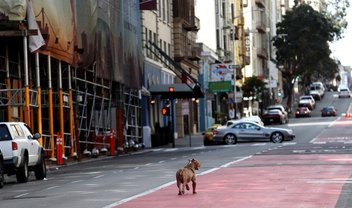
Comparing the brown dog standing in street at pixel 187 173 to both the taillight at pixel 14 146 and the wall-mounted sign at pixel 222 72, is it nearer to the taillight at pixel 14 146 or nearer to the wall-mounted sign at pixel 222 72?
the taillight at pixel 14 146

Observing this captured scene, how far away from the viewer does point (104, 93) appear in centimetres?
4938

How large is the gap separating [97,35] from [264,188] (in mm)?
26183

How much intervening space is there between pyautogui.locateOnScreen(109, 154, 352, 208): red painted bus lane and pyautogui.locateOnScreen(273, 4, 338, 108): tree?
8199 centimetres

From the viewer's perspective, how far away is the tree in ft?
365

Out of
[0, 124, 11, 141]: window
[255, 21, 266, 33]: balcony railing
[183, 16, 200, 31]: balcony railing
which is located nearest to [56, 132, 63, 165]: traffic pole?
[0, 124, 11, 141]: window

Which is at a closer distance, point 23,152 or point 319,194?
point 319,194

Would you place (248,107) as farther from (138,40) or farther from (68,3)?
(68,3)

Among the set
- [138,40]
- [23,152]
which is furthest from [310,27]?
→ [23,152]

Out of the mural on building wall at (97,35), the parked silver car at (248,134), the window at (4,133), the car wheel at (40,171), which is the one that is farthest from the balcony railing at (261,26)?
the window at (4,133)

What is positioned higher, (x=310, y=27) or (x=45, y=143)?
(x=310, y=27)

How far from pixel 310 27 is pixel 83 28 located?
239ft

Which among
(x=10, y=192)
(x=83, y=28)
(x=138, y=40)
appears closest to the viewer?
(x=10, y=192)

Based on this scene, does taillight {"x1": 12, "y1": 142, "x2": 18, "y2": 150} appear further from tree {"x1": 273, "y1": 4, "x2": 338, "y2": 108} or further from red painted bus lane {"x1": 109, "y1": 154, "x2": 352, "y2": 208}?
tree {"x1": 273, "y1": 4, "x2": 338, "y2": 108}

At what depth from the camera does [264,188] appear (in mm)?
20266
